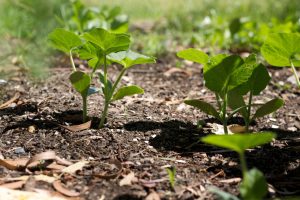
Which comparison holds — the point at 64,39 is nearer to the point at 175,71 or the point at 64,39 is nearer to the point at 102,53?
the point at 102,53

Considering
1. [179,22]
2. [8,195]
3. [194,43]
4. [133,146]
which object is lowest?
[8,195]

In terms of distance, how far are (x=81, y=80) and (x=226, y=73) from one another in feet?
1.64

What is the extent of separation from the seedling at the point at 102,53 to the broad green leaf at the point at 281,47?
41 centimetres

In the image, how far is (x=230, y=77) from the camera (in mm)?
1699

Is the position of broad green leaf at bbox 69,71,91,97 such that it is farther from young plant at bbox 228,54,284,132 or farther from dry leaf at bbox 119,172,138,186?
young plant at bbox 228,54,284,132

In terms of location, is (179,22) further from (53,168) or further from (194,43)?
(53,168)

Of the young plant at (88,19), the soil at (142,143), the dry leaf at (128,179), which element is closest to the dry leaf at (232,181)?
the soil at (142,143)

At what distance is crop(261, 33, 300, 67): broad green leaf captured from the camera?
170 cm

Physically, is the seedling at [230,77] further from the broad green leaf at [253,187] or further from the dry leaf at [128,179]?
the broad green leaf at [253,187]

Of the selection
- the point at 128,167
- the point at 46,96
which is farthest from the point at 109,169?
the point at 46,96

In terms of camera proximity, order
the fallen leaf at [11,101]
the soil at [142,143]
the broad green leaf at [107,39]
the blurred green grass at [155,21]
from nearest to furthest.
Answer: the soil at [142,143], the broad green leaf at [107,39], the fallen leaf at [11,101], the blurred green grass at [155,21]

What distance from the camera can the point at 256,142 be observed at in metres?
1.23

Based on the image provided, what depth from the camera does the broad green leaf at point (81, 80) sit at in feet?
5.65

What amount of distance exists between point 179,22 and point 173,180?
2999mm
